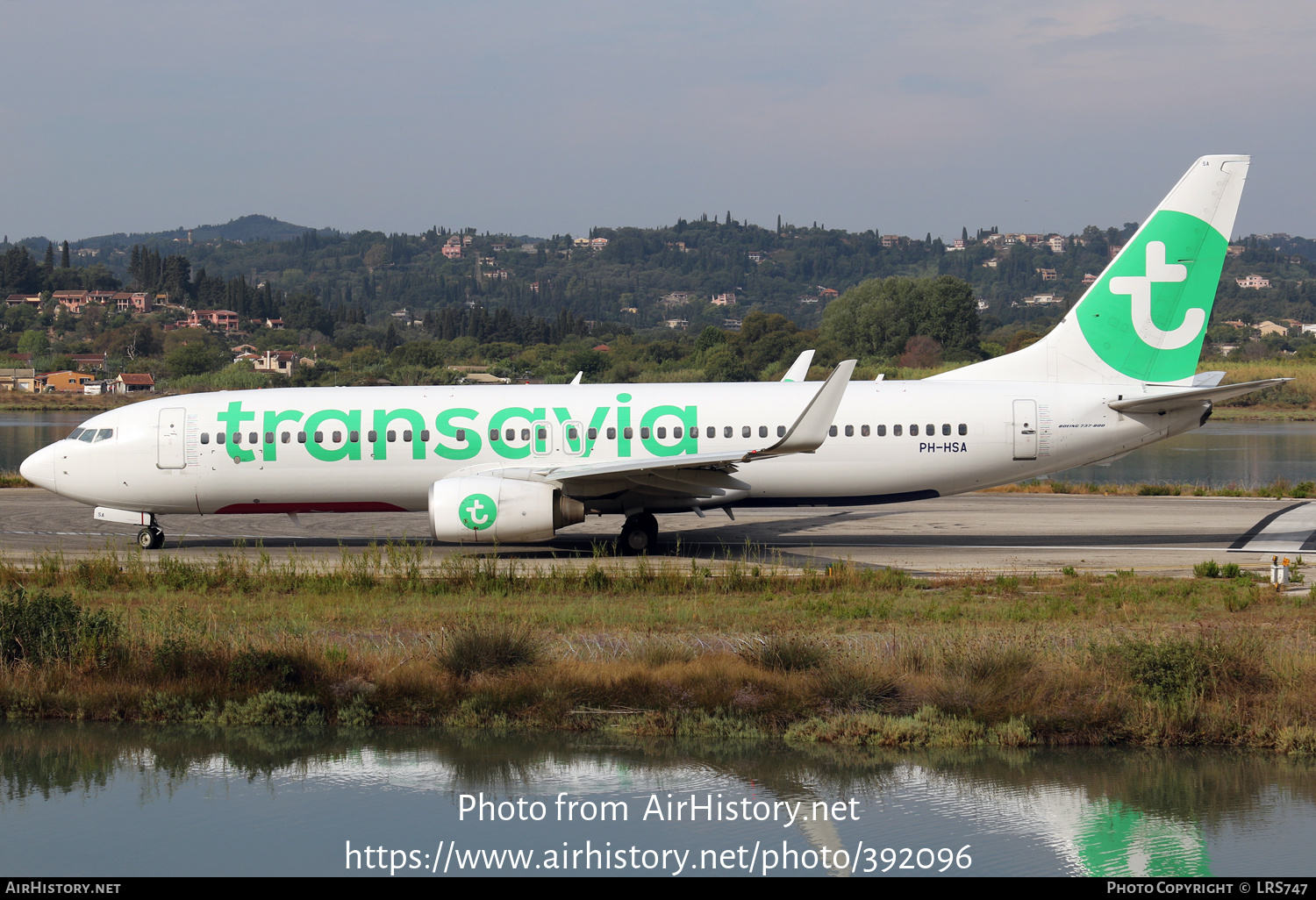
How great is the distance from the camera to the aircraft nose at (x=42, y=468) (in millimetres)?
25766

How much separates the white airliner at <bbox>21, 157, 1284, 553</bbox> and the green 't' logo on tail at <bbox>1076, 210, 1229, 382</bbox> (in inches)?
1.4

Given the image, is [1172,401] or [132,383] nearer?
[1172,401]

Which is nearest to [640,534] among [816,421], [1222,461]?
[816,421]

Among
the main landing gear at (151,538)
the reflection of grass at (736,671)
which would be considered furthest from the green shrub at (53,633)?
the main landing gear at (151,538)

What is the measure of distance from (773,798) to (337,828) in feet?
12.6

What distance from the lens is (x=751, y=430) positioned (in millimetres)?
24812

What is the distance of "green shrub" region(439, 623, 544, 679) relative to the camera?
13.6m

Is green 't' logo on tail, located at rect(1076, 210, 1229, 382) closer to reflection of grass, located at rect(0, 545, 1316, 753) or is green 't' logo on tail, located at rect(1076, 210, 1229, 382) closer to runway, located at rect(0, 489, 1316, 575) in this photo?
runway, located at rect(0, 489, 1316, 575)

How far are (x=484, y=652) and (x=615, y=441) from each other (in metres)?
11.4

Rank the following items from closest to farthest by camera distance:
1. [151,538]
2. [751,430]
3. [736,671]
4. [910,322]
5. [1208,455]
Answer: [736,671], [751,430], [151,538], [1208,455], [910,322]

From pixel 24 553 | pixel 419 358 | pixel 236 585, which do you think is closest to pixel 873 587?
pixel 236 585

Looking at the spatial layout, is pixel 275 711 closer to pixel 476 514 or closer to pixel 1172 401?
pixel 476 514

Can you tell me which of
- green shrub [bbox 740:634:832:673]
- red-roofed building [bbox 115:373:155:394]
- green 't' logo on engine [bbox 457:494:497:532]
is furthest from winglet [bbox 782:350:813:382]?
red-roofed building [bbox 115:373:155:394]

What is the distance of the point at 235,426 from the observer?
993 inches
